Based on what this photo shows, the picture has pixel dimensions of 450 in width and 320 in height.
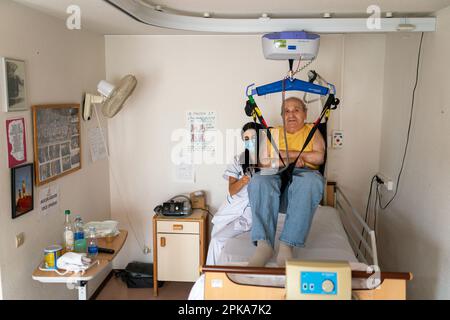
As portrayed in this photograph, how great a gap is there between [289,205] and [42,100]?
1.58 m

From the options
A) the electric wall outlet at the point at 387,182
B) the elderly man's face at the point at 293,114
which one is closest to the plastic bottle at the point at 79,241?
the elderly man's face at the point at 293,114

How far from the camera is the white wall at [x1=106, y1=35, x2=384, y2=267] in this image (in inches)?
132

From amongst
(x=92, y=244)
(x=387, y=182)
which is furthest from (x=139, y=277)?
(x=387, y=182)

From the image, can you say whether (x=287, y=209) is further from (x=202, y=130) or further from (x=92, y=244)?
(x=202, y=130)

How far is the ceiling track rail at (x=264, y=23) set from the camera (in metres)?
2.45

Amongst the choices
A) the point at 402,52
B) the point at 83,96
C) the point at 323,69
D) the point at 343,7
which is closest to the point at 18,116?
the point at 83,96

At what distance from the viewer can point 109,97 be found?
121 inches

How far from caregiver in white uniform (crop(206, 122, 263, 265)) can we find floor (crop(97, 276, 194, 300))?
0.76m

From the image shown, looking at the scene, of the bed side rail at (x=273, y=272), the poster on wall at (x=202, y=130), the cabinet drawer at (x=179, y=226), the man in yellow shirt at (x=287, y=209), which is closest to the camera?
the bed side rail at (x=273, y=272)

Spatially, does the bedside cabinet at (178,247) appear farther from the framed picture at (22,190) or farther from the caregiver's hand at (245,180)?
the framed picture at (22,190)

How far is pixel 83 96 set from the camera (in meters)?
3.07

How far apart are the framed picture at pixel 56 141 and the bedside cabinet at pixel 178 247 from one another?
2.70 feet

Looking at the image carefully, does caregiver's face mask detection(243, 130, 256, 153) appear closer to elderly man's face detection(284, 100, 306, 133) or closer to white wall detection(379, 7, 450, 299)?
elderly man's face detection(284, 100, 306, 133)

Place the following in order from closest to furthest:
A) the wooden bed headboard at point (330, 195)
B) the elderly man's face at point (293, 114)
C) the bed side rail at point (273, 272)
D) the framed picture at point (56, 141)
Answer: the bed side rail at point (273, 272) < the framed picture at point (56, 141) < the elderly man's face at point (293, 114) < the wooden bed headboard at point (330, 195)
